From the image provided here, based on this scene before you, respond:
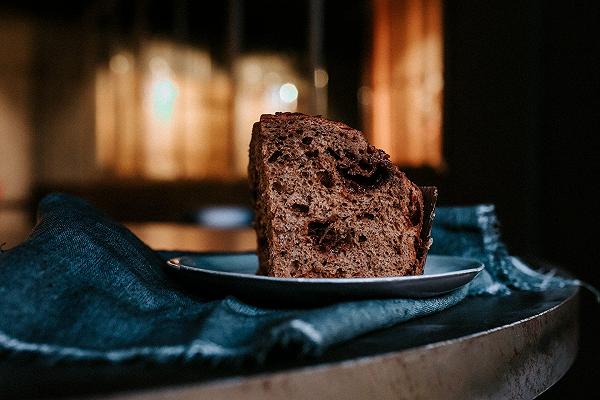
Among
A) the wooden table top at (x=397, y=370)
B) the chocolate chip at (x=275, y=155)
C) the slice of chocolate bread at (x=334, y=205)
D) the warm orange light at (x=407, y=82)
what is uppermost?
the warm orange light at (x=407, y=82)

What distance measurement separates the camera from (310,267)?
69cm

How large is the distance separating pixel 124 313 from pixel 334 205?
0.27 metres

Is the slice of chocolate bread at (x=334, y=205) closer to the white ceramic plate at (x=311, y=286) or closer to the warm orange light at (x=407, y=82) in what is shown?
the white ceramic plate at (x=311, y=286)

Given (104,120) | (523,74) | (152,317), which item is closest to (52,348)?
(152,317)

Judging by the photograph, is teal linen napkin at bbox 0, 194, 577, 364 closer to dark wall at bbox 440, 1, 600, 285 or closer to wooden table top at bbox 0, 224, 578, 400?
wooden table top at bbox 0, 224, 578, 400

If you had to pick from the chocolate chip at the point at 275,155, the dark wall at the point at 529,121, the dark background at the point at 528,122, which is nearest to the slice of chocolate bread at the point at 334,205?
the chocolate chip at the point at 275,155

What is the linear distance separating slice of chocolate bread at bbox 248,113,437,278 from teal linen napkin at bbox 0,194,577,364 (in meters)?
0.09

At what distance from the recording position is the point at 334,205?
68cm

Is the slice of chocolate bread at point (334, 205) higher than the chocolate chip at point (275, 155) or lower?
lower

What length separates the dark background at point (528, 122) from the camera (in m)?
3.16

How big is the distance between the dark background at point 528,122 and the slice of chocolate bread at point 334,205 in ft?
8.95

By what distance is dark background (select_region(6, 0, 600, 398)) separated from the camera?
3.16 m

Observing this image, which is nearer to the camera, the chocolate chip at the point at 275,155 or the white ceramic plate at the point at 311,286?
the white ceramic plate at the point at 311,286

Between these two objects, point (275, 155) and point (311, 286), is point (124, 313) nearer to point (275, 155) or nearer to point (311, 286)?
point (311, 286)
